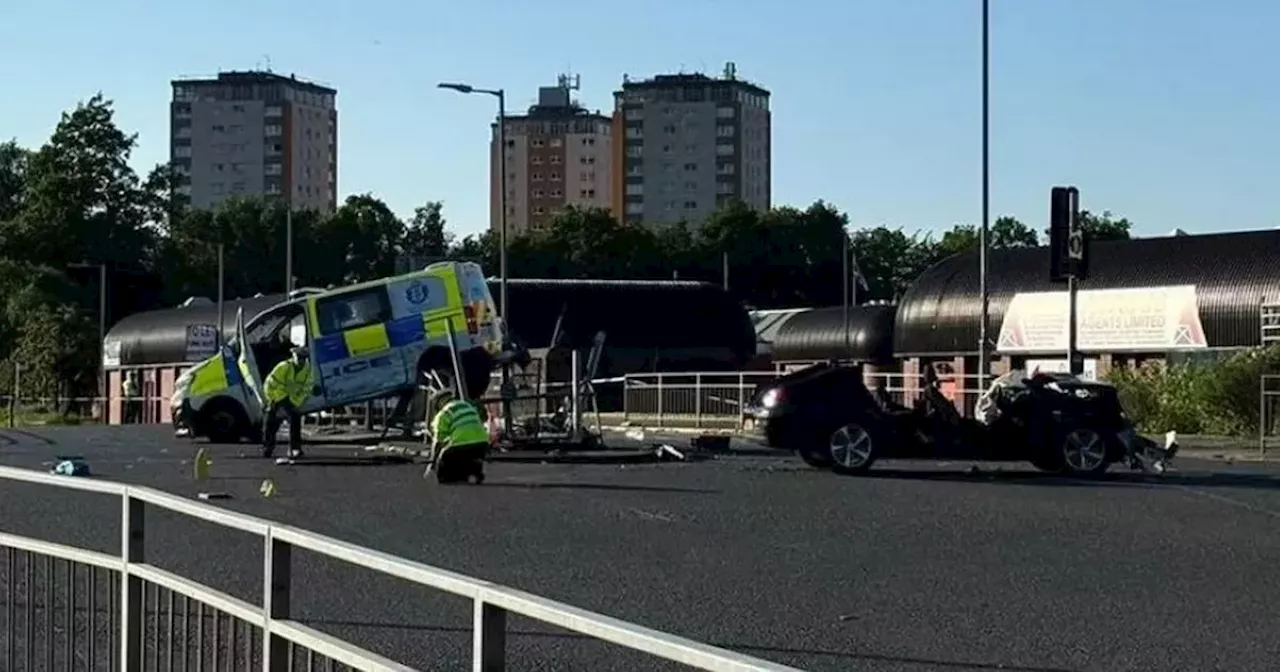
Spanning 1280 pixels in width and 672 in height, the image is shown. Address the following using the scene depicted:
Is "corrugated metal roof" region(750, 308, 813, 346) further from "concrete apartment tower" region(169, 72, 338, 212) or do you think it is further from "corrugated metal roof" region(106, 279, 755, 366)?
"concrete apartment tower" region(169, 72, 338, 212)

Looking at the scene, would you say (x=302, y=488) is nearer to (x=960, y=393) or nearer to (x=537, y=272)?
Result: (x=960, y=393)

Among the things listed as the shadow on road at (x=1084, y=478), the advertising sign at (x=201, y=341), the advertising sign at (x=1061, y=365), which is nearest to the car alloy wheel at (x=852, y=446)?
the shadow on road at (x=1084, y=478)

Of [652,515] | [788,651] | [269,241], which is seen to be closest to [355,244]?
[269,241]

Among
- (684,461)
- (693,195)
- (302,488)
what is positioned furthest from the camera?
(693,195)

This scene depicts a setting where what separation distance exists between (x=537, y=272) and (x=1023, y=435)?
8831 centimetres

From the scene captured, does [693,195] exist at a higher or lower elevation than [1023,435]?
higher

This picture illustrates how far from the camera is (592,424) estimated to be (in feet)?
106

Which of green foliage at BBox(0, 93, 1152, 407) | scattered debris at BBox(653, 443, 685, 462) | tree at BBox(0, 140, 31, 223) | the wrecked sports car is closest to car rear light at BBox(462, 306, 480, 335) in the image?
scattered debris at BBox(653, 443, 685, 462)

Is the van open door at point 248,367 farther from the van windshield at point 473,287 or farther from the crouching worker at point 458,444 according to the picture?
the crouching worker at point 458,444

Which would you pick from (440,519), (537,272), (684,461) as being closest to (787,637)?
(440,519)

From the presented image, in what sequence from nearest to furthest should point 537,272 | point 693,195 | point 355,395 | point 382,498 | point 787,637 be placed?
point 787,637 → point 382,498 → point 355,395 → point 537,272 → point 693,195

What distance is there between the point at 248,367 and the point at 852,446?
13.2 metres

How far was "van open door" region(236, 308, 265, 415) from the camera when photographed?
32.5m

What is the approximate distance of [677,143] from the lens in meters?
176
